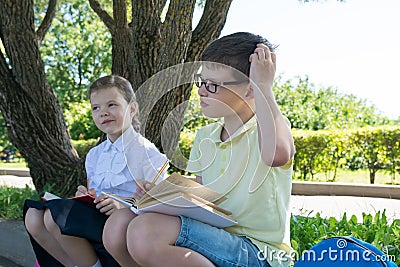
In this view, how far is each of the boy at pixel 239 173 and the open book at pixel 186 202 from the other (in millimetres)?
31

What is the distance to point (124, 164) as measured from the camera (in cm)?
344

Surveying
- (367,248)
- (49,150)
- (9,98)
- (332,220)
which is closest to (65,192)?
(49,150)

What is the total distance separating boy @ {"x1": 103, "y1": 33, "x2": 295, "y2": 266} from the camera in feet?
7.54

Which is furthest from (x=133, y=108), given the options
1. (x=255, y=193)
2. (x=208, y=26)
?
(x=208, y=26)

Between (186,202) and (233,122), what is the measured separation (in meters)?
0.51

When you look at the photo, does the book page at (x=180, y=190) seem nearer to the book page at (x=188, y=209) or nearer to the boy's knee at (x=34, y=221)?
the book page at (x=188, y=209)

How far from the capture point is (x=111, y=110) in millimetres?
3467

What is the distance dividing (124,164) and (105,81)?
483mm

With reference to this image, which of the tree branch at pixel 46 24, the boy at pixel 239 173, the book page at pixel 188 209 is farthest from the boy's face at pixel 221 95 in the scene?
the tree branch at pixel 46 24

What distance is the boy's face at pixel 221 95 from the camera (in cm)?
252

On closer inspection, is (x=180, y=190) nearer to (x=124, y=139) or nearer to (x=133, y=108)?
(x=124, y=139)

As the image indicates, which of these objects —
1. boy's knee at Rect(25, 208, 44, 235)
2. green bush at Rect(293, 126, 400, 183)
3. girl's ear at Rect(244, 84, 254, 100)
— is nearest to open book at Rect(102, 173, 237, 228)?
girl's ear at Rect(244, 84, 254, 100)

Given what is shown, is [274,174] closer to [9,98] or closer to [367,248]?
[367,248]

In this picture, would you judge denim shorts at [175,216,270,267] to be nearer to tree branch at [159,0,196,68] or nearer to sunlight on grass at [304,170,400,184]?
tree branch at [159,0,196,68]
